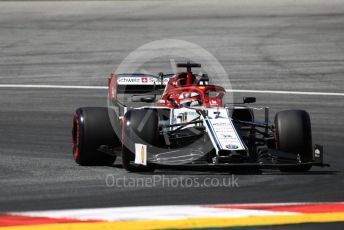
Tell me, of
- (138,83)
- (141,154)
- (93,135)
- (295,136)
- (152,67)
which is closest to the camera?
(141,154)

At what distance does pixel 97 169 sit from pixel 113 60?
1291 centimetres

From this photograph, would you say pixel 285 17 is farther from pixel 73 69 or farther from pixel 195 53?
pixel 73 69

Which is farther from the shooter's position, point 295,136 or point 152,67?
point 152,67

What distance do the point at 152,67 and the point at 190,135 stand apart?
12.0 meters

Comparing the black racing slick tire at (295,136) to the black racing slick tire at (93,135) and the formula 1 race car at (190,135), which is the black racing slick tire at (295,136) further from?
the black racing slick tire at (93,135)

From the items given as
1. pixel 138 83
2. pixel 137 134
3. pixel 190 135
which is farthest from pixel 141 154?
pixel 138 83

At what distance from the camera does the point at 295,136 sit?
1338cm

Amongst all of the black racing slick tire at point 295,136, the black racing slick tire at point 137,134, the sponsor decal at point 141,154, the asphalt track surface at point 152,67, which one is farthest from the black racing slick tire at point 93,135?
the black racing slick tire at point 295,136

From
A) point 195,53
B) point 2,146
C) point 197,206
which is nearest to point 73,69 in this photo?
point 195,53

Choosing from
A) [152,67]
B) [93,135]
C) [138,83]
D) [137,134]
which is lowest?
[152,67]

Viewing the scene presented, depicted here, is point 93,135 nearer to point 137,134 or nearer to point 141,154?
point 137,134

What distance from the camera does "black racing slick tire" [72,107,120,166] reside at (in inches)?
553

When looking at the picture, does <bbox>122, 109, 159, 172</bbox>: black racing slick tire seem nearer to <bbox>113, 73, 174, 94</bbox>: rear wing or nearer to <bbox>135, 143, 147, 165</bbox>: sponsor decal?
<bbox>135, 143, 147, 165</bbox>: sponsor decal

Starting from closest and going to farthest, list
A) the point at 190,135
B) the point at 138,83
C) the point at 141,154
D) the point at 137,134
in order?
the point at 141,154 → the point at 137,134 → the point at 190,135 → the point at 138,83
